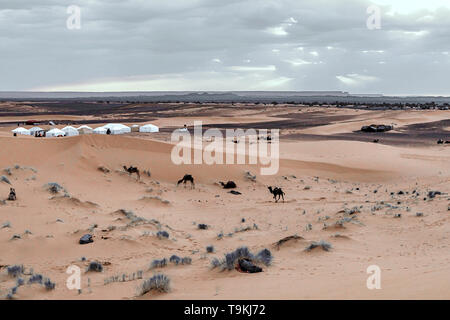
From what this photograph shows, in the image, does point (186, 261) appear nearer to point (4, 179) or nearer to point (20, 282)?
point (20, 282)

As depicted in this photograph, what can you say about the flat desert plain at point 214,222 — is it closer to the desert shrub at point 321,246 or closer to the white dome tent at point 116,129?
the desert shrub at point 321,246

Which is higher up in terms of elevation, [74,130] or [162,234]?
[74,130]

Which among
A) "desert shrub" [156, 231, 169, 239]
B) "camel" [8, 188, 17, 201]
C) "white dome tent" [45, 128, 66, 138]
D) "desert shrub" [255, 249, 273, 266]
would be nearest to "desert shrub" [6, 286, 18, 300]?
"desert shrub" [255, 249, 273, 266]

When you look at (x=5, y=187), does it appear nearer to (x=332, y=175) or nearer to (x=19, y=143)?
(x=19, y=143)

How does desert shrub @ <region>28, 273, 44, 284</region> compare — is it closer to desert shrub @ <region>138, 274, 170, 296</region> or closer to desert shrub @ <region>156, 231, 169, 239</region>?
desert shrub @ <region>138, 274, 170, 296</region>

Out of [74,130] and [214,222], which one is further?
[74,130]

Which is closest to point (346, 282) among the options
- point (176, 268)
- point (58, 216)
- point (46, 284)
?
point (176, 268)

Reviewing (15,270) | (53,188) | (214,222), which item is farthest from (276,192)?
(15,270)

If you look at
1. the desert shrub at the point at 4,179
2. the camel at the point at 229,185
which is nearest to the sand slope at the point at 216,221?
the camel at the point at 229,185
